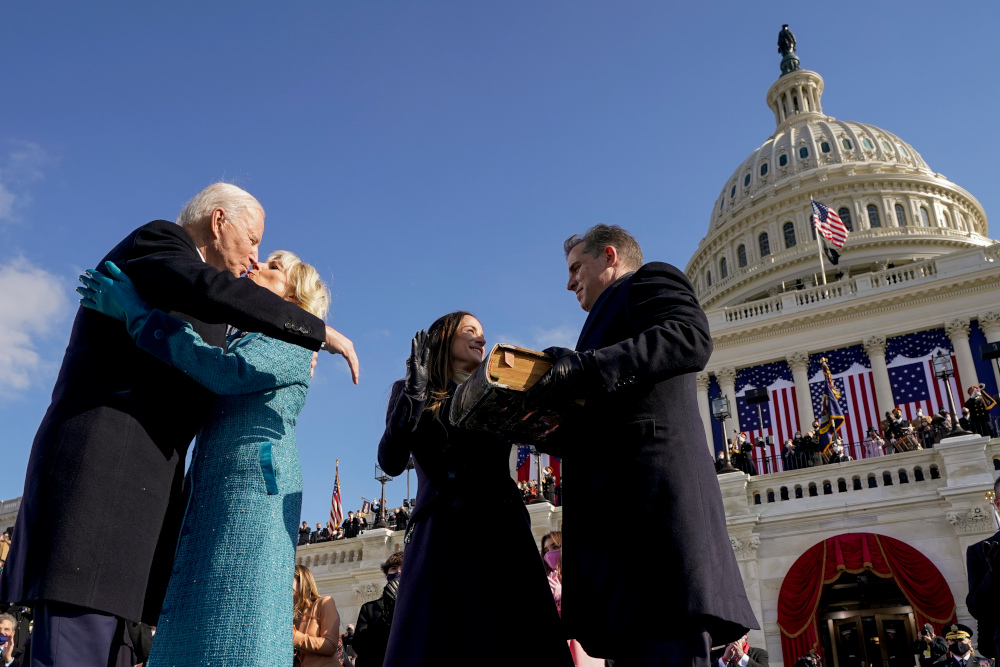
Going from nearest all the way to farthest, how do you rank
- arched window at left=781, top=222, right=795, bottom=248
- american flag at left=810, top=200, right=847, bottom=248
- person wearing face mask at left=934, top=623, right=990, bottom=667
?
1. person wearing face mask at left=934, top=623, right=990, bottom=667
2. american flag at left=810, top=200, right=847, bottom=248
3. arched window at left=781, top=222, right=795, bottom=248

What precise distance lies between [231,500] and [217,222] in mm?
1065

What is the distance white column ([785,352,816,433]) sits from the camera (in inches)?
1271

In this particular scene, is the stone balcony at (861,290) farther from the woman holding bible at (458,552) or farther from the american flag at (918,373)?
the woman holding bible at (458,552)

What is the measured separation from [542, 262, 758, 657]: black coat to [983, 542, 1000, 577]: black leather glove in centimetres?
283

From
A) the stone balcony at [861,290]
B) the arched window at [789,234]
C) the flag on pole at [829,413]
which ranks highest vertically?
the arched window at [789,234]

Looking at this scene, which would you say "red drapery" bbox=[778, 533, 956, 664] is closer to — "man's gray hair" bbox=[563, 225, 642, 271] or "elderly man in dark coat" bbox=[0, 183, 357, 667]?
"man's gray hair" bbox=[563, 225, 642, 271]

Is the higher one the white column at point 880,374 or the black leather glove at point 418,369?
the white column at point 880,374

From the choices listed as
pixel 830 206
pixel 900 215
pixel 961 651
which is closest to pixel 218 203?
pixel 961 651

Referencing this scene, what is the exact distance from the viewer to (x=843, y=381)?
107 ft

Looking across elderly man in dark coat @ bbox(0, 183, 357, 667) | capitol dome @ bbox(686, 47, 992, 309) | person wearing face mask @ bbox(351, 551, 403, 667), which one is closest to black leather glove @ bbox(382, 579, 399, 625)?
→ person wearing face mask @ bbox(351, 551, 403, 667)

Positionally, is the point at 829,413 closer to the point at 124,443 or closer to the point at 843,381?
the point at 843,381

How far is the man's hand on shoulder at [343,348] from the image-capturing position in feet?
10.0

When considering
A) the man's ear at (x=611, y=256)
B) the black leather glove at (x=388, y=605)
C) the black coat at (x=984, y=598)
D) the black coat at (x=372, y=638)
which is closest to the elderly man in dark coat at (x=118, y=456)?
the man's ear at (x=611, y=256)

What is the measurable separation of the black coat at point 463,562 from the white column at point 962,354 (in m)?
30.5
